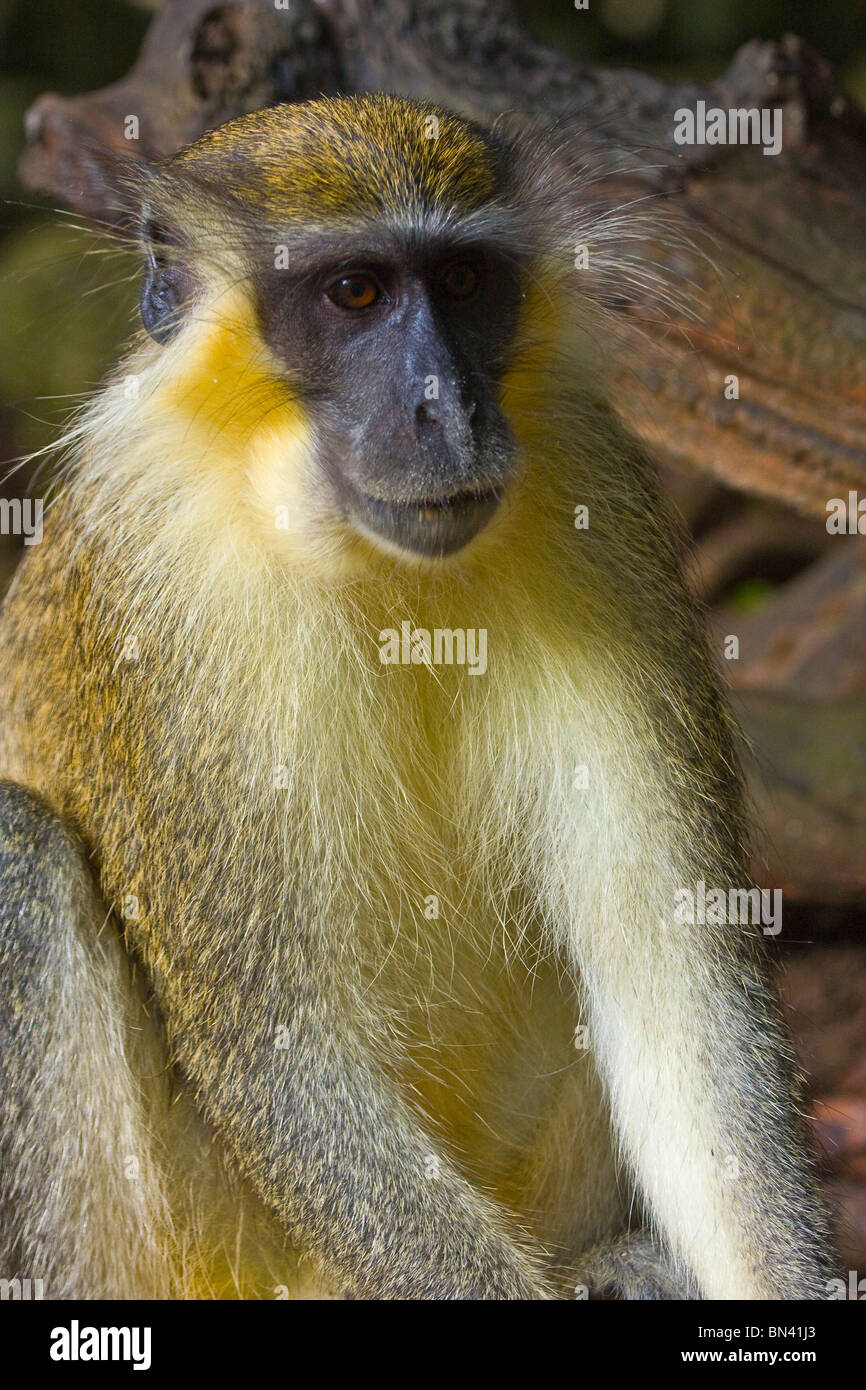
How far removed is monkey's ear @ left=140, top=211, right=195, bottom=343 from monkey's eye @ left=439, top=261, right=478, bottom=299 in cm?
56

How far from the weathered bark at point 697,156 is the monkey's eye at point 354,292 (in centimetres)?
221

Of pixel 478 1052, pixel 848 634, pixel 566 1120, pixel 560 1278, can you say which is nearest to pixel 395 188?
pixel 478 1052

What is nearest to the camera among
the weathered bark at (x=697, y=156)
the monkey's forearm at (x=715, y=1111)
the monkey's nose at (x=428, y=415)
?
the monkey's nose at (x=428, y=415)

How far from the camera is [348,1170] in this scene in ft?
9.98

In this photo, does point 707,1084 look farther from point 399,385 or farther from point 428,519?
point 399,385

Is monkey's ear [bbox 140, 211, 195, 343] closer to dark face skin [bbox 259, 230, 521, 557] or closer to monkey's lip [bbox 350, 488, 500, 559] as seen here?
dark face skin [bbox 259, 230, 521, 557]

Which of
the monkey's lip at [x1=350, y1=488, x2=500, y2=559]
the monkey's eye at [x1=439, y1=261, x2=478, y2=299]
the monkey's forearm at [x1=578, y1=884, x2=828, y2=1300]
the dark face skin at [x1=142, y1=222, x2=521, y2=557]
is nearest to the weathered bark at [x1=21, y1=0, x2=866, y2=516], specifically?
the monkey's eye at [x1=439, y1=261, x2=478, y2=299]

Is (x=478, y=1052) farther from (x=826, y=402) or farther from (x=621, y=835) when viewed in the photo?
(x=826, y=402)

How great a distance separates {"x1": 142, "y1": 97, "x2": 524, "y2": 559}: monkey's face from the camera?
2.75 m

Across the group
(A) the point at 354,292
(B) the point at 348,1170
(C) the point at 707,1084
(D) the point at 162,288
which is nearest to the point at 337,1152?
(B) the point at 348,1170

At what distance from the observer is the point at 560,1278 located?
3484 mm

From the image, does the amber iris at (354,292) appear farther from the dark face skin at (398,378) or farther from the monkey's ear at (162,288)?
the monkey's ear at (162,288)

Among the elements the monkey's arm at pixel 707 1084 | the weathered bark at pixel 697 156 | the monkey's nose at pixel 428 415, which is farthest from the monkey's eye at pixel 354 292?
the weathered bark at pixel 697 156

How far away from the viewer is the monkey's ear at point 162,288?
123 inches
